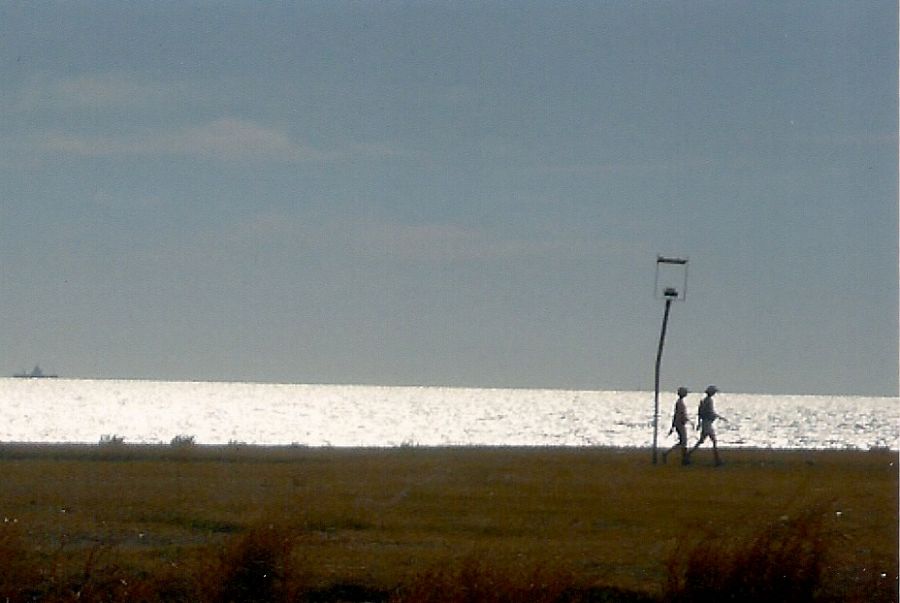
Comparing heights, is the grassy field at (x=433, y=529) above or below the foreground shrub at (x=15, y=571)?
above

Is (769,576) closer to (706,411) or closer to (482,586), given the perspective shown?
(482,586)

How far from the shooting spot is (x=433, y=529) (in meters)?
21.4

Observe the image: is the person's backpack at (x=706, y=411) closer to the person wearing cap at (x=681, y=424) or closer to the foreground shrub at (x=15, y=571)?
the person wearing cap at (x=681, y=424)

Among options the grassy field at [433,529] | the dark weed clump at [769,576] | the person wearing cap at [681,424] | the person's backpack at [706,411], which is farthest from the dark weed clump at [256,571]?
the person's backpack at [706,411]

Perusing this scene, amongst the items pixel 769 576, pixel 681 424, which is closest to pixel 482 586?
pixel 769 576

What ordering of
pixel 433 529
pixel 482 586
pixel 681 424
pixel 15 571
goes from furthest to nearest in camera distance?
pixel 681 424 < pixel 433 529 < pixel 15 571 < pixel 482 586

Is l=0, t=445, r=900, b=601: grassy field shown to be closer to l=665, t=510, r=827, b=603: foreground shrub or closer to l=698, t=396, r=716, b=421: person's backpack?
l=665, t=510, r=827, b=603: foreground shrub

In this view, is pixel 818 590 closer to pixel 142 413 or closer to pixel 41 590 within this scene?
pixel 41 590

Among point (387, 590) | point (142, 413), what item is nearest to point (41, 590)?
point (387, 590)

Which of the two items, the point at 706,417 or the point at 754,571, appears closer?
the point at 754,571

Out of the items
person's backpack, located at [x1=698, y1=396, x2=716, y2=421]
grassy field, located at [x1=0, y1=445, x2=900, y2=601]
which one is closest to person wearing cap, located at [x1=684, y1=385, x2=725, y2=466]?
person's backpack, located at [x1=698, y1=396, x2=716, y2=421]

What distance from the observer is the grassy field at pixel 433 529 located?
17.7 m

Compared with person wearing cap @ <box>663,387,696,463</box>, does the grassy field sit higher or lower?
lower

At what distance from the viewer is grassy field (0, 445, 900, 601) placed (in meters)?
17.7
